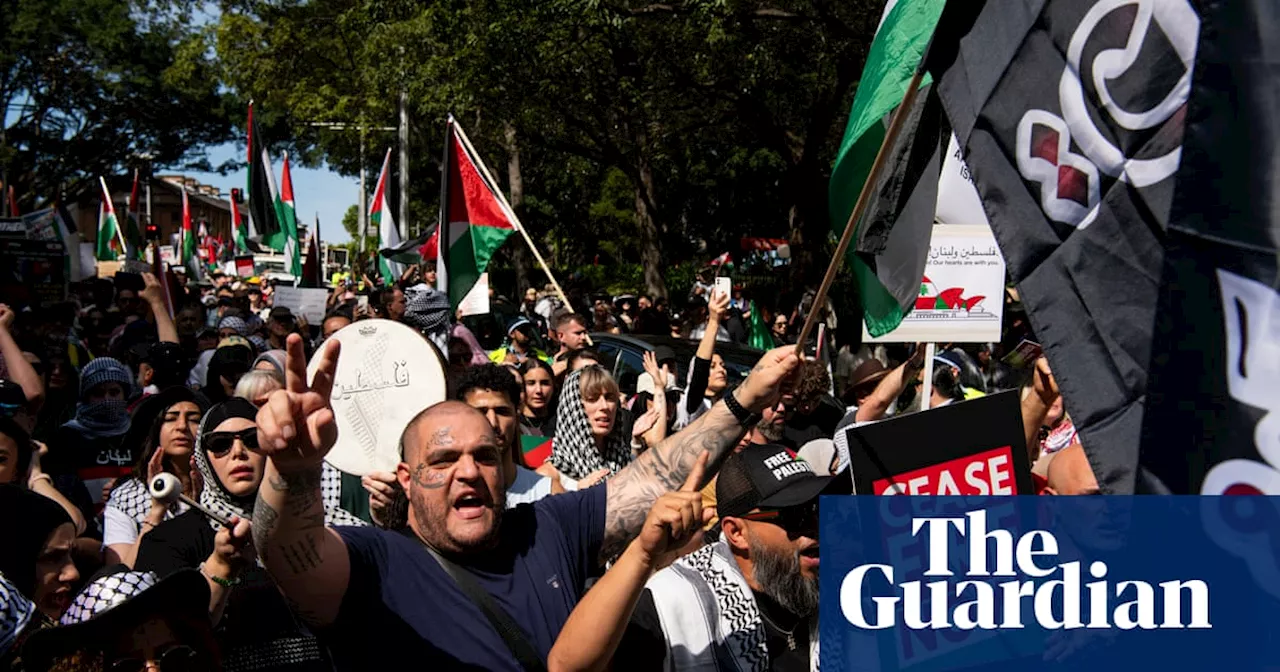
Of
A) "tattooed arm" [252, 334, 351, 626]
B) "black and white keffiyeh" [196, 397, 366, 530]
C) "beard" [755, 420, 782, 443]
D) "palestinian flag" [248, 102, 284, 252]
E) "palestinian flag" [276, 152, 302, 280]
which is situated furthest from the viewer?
"palestinian flag" [276, 152, 302, 280]

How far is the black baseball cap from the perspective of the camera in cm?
346

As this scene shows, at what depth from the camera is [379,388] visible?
4.94m

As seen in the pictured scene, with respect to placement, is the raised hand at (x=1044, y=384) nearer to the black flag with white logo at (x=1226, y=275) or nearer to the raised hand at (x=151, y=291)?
the black flag with white logo at (x=1226, y=275)

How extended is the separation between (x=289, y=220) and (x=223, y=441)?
14311mm

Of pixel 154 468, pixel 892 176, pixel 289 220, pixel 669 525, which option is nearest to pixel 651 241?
pixel 289 220

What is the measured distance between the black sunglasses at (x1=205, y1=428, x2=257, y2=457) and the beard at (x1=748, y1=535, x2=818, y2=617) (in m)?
1.87

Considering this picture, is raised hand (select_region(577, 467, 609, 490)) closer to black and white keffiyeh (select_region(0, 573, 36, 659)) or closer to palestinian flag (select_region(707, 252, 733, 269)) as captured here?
black and white keffiyeh (select_region(0, 573, 36, 659))

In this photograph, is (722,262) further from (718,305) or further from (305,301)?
(718,305)

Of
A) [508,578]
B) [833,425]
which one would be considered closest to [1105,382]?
[508,578]

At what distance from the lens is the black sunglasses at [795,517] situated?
3.46 metres

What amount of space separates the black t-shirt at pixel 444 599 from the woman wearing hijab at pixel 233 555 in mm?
241

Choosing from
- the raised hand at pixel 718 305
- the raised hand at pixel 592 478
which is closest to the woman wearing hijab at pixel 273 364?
the raised hand at pixel 592 478

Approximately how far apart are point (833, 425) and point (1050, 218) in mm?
5308

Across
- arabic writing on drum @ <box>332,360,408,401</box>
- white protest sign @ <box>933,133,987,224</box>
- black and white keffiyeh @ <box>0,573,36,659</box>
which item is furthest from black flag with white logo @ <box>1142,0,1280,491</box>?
white protest sign @ <box>933,133,987,224</box>
